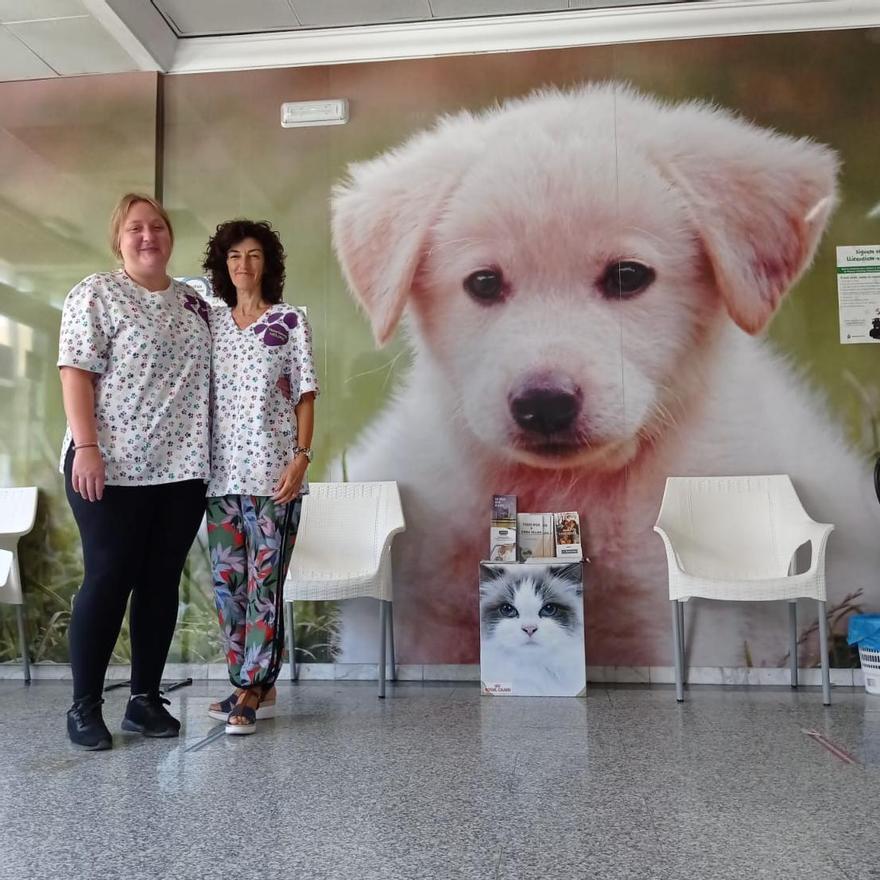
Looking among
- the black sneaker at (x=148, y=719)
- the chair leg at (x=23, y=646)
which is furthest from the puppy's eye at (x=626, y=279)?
the chair leg at (x=23, y=646)

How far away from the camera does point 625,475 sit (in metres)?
3.56

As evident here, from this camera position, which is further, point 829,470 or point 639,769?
point 829,470

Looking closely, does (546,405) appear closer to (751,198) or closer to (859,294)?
(751,198)

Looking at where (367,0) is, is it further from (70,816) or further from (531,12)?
(70,816)

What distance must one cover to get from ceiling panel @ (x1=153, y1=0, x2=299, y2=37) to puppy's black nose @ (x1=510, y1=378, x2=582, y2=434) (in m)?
1.96

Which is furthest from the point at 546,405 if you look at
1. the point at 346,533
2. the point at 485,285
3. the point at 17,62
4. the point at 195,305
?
the point at 17,62

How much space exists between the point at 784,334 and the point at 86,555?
283 centimetres

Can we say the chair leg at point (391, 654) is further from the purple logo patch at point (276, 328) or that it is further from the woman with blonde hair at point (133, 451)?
the purple logo patch at point (276, 328)

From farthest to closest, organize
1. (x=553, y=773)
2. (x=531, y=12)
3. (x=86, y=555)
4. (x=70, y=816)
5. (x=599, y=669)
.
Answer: (x=531, y=12)
(x=599, y=669)
(x=86, y=555)
(x=553, y=773)
(x=70, y=816)

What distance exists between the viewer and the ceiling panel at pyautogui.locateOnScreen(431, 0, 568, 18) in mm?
3650

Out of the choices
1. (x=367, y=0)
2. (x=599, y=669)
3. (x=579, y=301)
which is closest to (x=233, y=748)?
(x=599, y=669)

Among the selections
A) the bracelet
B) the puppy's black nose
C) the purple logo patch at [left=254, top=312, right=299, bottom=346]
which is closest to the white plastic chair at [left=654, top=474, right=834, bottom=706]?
the puppy's black nose

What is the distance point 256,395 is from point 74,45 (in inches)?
94.2

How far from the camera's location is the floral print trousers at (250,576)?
7.72ft
